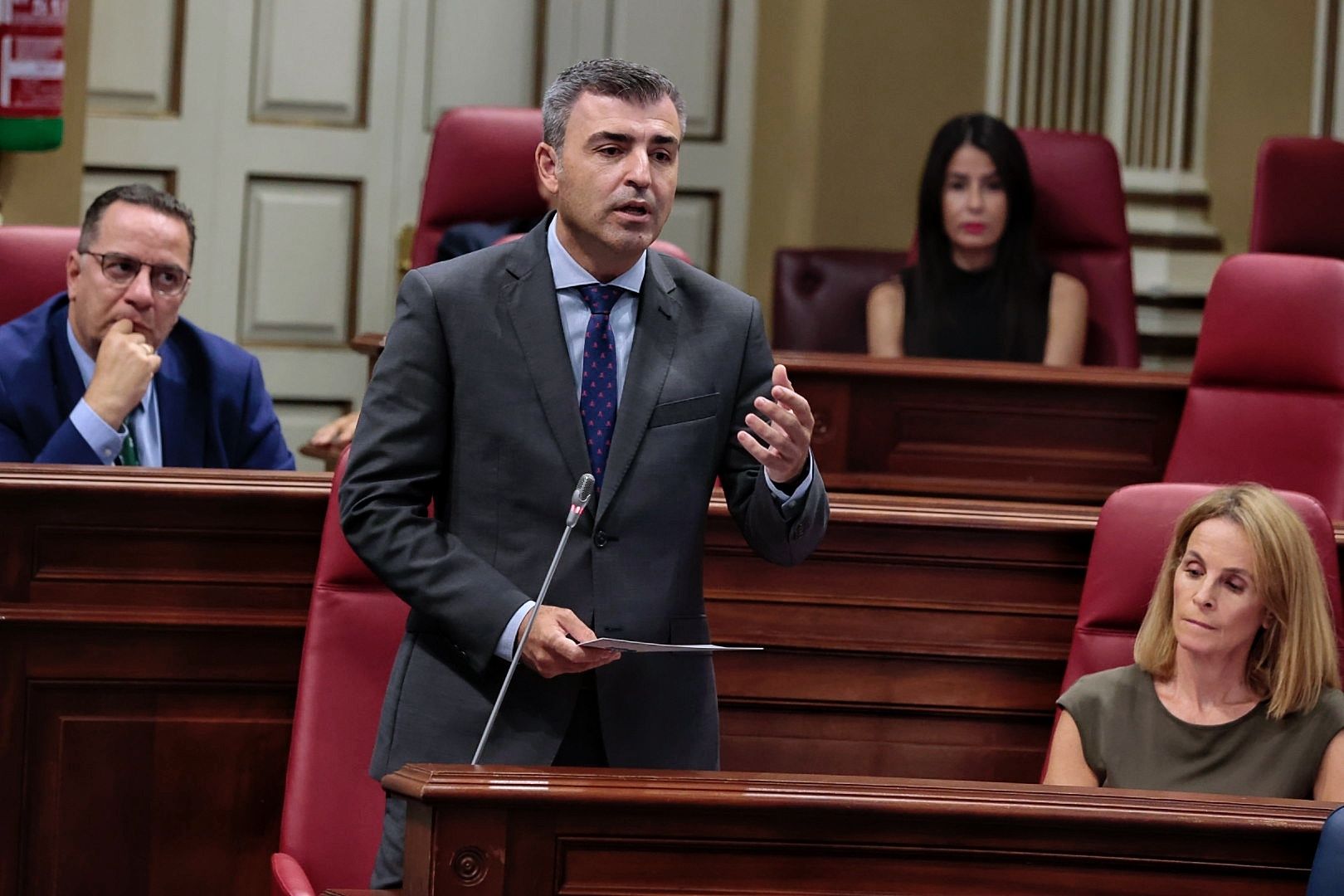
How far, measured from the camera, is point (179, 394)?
274cm

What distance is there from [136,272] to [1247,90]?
10.5ft

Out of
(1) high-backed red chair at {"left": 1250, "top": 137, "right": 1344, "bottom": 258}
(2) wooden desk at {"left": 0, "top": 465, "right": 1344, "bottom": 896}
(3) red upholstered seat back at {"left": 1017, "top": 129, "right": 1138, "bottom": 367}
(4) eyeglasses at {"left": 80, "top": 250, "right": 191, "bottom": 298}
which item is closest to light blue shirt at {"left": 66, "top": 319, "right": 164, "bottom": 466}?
(4) eyeglasses at {"left": 80, "top": 250, "right": 191, "bottom": 298}

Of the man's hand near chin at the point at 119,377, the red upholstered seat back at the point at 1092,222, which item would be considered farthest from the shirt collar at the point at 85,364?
the red upholstered seat back at the point at 1092,222

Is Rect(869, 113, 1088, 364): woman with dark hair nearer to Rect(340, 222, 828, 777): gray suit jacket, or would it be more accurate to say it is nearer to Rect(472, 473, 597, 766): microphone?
Rect(340, 222, 828, 777): gray suit jacket

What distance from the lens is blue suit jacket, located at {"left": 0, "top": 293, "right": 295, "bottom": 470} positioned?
8.63ft

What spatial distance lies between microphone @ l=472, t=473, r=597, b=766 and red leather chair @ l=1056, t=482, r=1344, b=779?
0.88 meters

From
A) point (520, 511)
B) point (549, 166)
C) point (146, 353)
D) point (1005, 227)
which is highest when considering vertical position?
point (1005, 227)

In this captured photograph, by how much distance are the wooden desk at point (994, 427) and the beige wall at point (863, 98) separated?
5.48 feet

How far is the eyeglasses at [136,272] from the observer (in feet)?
8.91

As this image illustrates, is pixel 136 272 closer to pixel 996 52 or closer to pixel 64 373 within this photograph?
pixel 64 373

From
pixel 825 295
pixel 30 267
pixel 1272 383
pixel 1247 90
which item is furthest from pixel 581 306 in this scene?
pixel 1247 90

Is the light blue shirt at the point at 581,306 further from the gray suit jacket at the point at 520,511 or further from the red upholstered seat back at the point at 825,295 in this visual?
the red upholstered seat back at the point at 825,295

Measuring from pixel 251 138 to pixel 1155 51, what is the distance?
229 centimetres

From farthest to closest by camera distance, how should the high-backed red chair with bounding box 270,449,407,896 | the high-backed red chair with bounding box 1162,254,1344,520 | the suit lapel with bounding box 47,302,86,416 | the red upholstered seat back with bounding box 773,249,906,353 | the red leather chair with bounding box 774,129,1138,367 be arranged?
the red upholstered seat back with bounding box 773,249,906,353 < the red leather chair with bounding box 774,129,1138,367 < the high-backed red chair with bounding box 1162,254,1344,520 < the suit lapel with bounding box 47,302,86,416 < the high-backed red chair with bounding box 270,449,407,896
